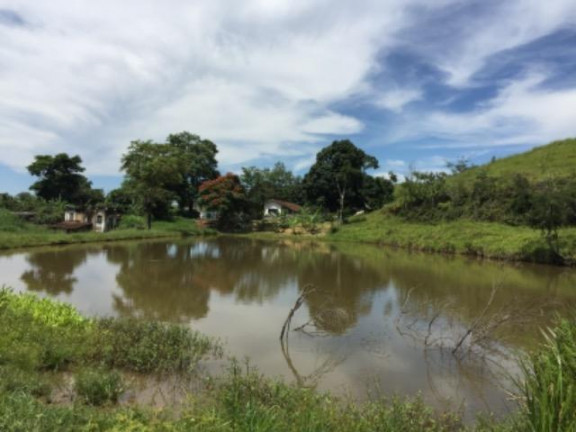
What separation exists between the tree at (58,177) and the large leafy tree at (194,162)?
1019 centimetres

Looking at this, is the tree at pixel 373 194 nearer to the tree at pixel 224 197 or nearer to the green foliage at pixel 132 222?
the tree at pixel 224 197

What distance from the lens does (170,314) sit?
10.3 m

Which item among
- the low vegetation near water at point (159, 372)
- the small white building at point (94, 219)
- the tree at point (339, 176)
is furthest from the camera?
the tree at point (339, 176)

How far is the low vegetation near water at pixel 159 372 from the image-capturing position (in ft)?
10.8

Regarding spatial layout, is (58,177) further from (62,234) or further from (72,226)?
(62,234)

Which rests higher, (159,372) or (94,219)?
(94,219)

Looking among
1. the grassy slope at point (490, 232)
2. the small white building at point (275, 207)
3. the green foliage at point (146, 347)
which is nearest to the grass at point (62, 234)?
the small white building at point (275, 207)

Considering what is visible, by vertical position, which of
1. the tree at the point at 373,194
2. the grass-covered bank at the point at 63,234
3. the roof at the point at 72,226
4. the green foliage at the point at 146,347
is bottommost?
the green foliage at the point at 146,347

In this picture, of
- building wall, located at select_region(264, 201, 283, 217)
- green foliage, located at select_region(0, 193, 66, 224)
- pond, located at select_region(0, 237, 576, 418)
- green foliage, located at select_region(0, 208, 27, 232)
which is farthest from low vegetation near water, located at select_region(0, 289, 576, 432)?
building wall, located at select_region(264, 201, 283, 217)

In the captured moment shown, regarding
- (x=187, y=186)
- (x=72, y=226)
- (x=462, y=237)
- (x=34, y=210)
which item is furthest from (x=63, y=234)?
(x=462, y=237)

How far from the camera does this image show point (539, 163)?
34594 millimetres

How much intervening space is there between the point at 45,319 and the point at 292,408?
5174 mm

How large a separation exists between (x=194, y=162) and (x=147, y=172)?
553 inches

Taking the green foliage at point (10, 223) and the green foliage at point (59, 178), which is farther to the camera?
Answer: the green foliage at point (59, 178)
